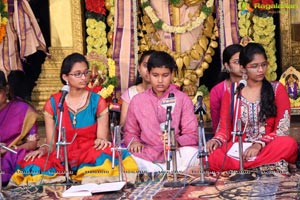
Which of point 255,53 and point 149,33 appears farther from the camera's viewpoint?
point 149,33

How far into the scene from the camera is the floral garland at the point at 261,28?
9820 millimetres

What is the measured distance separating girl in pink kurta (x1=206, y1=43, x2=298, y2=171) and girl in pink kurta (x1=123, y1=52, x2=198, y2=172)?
0.87 feet

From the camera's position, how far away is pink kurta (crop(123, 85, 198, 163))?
6875mm

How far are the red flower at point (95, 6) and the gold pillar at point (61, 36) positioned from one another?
0.15 metres

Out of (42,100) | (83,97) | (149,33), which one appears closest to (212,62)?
(149,33)

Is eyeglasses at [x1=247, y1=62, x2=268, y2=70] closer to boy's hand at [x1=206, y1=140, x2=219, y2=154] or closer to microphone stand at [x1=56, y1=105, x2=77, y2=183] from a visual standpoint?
boy's hand at [x1=206, y1=140, x2=219, y2=154]

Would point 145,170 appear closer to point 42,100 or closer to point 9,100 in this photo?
point 9,100

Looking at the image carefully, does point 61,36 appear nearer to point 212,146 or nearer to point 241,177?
point 212,146

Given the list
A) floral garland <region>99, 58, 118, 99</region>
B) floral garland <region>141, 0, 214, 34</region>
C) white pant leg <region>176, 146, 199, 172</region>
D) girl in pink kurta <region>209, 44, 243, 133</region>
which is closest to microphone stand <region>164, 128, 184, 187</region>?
white pant leg <region>176, 146, 199, 172</region>

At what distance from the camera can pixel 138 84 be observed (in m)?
7.88

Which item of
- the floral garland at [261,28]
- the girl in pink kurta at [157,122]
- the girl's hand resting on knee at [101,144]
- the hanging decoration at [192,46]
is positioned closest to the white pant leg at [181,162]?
the girl in pink kurta at [157,122]

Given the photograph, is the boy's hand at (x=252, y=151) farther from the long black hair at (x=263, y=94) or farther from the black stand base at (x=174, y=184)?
the black stand base at (x=174, y=184)

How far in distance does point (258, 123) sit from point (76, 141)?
1.68 meters

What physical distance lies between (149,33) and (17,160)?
3735mm
